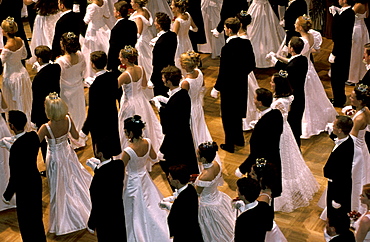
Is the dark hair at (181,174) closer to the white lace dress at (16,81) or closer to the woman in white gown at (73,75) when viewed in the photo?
the woman in white gown at (73,75)

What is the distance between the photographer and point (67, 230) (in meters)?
6.73

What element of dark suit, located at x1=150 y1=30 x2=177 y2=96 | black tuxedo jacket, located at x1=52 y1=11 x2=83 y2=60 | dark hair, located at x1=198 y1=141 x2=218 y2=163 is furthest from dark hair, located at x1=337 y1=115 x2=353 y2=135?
black tuxedo jacket, located at x1=52 y1=11 x2=83 y2=60

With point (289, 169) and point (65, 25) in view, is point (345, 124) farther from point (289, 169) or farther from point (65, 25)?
point (65, 25)

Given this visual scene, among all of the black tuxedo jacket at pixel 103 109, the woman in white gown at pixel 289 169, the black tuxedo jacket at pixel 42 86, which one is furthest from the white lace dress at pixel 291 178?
the black tuxedo jacket at pixel 42 86

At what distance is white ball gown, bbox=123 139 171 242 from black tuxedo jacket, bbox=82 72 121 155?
1.12m

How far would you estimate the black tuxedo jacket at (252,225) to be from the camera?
→ 526 cm

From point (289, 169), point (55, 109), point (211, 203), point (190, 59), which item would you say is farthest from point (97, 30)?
point (211, 203)

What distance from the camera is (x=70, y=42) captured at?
298 inches

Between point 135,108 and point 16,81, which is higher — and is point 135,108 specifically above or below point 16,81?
below

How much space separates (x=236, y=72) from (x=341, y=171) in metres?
2.14

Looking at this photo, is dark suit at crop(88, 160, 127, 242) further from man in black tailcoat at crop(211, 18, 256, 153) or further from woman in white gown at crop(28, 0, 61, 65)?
woman in white gown at crop(28, 0, 61, 65)

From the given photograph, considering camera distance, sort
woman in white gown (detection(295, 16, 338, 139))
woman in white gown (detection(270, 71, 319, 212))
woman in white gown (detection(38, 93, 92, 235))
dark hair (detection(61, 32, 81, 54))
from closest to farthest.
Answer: woman in white gown (detection(38, 93, 92, 235)), woman in white gown (detection(270, 71, 319, 212)), dark hair (detection(61, 32, 81, 54)), woman in white gown (detection(295, 16, 338, 139))

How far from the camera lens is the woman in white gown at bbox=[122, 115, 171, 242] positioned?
619cm

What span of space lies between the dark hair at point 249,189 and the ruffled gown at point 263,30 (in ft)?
16.4
